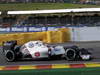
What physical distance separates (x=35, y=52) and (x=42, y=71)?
7.02 m

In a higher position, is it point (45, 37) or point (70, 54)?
point (70, 54)

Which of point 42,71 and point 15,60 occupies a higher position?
point 42,71

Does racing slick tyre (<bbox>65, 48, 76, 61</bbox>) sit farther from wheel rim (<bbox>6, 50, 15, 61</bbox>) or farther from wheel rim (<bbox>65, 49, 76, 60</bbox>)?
wheel rim (<bbox>6, 50, 15, 61</bbox>)

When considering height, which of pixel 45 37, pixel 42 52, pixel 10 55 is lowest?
pixel 45 37

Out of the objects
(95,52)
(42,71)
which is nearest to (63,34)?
(95,52)

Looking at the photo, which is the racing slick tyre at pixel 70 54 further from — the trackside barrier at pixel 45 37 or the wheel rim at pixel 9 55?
the trackside barrier at pixel 45 37

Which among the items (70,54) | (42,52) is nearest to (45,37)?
(42,52)

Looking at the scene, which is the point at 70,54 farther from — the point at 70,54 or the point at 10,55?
the point at 10,55

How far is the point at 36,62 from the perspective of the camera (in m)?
14.8

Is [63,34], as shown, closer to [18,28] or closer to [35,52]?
[18,28]

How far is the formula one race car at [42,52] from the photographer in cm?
1471

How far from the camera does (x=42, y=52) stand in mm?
14859

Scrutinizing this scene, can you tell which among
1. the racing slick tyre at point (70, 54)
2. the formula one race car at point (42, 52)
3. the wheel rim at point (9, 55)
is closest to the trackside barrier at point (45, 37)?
the formula one race car at point (42, 52)

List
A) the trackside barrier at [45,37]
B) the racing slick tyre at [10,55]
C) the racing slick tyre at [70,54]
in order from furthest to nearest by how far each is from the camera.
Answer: the trackside barrier at [45,37], the racing slick tyre at [10,55], the racing slick tyre at [70,54]
